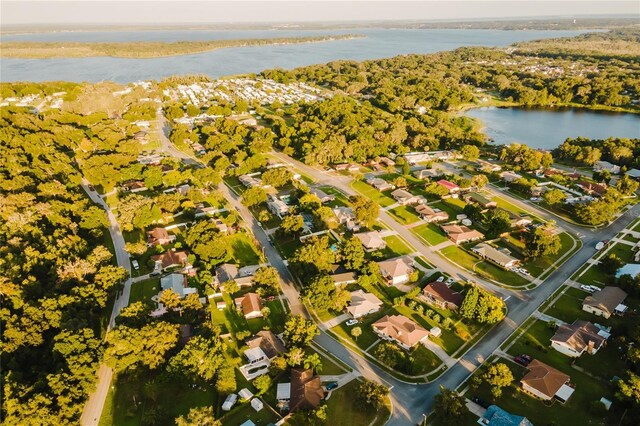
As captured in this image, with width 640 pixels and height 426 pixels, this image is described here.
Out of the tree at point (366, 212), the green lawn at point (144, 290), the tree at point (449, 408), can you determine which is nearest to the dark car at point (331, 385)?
the tree at point (449, 408)

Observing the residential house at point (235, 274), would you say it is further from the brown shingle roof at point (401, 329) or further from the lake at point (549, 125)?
the lake at point (549, 125)

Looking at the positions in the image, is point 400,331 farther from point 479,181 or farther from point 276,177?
point 479,181

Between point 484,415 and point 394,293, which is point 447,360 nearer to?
point 484,415

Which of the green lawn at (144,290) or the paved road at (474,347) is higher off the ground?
the green lawn at (144,290)

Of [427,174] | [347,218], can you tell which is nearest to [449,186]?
[427,174]

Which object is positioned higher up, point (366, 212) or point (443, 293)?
point (366, 212)

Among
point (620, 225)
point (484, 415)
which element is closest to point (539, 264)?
point (620, 225)

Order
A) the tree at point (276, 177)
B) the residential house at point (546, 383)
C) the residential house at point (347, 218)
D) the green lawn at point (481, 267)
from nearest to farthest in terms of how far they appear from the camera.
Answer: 1. the residential house at point (546, 383)
2. the green lawn at point (481, 267)
3. the residential house at point (347, 218)
4. the tree at point (276, 177)
